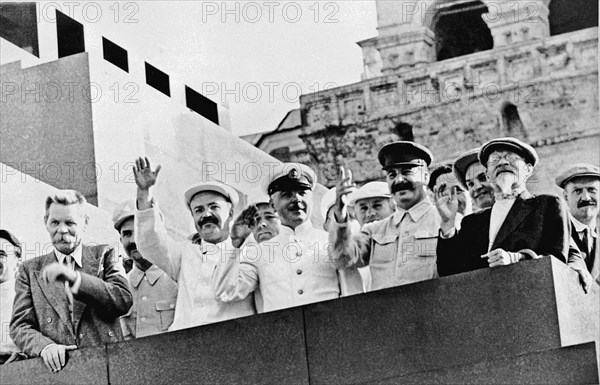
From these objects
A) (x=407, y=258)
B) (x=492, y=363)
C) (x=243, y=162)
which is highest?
(x=243, y=162)

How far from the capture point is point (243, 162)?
15.6 m

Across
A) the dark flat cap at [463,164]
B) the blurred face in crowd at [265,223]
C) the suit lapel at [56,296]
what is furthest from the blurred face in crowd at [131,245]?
the dark flat cap at [463,164]

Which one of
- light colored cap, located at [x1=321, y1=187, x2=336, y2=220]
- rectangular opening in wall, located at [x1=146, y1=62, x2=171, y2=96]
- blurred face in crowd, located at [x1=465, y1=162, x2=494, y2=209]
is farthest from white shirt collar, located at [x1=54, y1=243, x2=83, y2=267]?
rectangular opening in wall, located at [x1=146, y1=62, x2=171, y2=96]

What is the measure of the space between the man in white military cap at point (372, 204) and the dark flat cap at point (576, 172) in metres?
1.10

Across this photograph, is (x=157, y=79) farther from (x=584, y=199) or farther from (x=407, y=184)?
(x=584, y=199)

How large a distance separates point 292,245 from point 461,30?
316 cm

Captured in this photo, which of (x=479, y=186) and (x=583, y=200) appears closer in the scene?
(x=479, y=186)

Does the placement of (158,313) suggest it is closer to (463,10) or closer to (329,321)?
(329,321)

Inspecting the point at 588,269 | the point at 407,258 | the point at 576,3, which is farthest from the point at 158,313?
the point at 576,3

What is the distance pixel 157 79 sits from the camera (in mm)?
16406

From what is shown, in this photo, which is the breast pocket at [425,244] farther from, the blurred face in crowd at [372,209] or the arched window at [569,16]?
the arched window at [569,16]

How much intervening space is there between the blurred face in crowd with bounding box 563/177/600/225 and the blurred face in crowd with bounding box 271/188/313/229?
170 cm

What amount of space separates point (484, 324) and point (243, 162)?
3972 mm

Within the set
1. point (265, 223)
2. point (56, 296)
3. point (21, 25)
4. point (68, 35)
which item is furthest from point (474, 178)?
→ point (21, 25)
